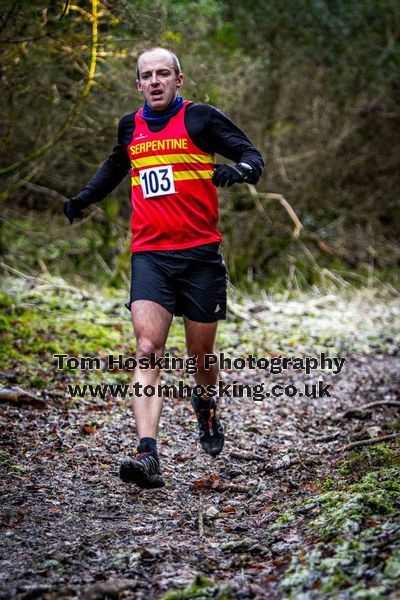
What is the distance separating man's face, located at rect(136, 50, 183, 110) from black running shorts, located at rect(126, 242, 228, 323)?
87cm

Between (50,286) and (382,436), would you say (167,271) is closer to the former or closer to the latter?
(382,436)

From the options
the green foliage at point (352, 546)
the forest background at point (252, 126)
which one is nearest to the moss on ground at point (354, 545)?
the green foliage at point (352, 546)

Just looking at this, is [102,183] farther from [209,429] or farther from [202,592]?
[202,592]

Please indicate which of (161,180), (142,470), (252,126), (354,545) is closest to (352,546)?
(354,545)

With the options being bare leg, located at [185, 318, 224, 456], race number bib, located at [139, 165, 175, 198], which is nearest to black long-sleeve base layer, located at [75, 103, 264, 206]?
race number bib, located at [139, 165, 175, 198]

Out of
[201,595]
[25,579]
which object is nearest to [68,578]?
[25,579]

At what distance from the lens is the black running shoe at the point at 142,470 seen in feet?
12.3

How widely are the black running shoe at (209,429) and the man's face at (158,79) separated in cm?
189

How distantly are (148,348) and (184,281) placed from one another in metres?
0.48

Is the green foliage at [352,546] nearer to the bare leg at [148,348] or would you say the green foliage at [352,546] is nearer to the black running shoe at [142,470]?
the black running shoe at [142,470]

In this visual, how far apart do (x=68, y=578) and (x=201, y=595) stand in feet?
1.84

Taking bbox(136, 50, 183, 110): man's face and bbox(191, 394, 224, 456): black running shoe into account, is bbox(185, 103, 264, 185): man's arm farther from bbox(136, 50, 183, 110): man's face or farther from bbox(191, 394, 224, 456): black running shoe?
bbox(191, 394, 224, 456): black running shoe

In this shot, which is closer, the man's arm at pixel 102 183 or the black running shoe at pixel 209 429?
the man's arm at pixel 102 183

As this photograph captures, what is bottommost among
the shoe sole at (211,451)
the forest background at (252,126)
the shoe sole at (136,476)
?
the shoe sole at (136,476)
